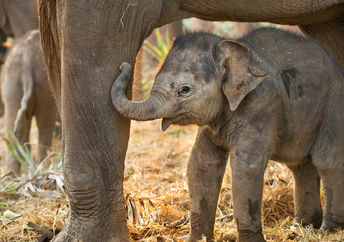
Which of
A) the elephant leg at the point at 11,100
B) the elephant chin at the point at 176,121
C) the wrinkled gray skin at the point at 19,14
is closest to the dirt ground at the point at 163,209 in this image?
the elephant chin at the point at 176,121

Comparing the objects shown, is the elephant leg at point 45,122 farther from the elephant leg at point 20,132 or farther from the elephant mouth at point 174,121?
the elephant mouth at point 174,121

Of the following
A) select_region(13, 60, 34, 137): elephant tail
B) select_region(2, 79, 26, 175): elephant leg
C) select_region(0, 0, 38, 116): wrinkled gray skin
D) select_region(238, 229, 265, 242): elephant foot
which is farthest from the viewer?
select_region(0, 0, 38, 116): wrinkled gray skin

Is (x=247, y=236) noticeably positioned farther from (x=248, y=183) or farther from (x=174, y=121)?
(x=174, y=121)

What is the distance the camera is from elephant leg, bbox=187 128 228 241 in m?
3.10

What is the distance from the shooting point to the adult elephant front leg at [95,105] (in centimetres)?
258

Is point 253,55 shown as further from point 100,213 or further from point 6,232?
point 6,232

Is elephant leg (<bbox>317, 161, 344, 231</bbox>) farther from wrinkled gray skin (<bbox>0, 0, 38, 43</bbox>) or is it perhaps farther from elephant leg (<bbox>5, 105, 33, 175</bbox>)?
wrinkled gray skin (<bbox>0, 0, 38, 43</bbox>)

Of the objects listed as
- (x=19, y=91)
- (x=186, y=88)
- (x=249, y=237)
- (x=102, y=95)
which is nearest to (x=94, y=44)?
(x=102, y=95)

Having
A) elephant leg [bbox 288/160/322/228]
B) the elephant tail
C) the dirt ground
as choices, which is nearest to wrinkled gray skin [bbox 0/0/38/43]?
the elephant tail

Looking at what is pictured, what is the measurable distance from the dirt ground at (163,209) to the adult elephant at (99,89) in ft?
1.41

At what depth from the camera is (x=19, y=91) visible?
550cm

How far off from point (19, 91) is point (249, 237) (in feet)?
10.4

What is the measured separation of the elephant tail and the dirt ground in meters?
0.90

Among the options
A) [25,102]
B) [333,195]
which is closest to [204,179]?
[333,195]
